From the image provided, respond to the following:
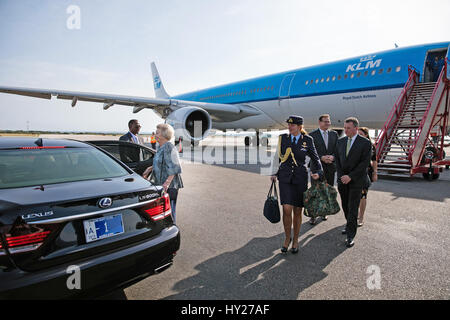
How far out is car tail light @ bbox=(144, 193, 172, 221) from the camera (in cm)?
231

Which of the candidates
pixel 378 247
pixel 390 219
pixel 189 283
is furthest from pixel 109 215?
pixel 390 219

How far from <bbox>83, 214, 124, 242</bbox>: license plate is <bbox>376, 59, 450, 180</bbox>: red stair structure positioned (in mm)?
8109

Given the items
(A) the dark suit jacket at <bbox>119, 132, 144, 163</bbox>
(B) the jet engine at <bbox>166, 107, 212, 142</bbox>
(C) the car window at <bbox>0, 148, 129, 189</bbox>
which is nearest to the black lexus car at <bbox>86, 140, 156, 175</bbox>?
(A) the dark suit jacket at <bbox>119, 132, 144, 163</bbox>

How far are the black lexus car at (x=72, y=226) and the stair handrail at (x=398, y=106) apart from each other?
→ 8085 millimetres

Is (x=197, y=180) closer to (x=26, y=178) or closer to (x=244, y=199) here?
(x=244, y=199)

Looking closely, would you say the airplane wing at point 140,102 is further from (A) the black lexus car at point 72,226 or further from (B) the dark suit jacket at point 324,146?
(A) the black lexus car at point 72,226

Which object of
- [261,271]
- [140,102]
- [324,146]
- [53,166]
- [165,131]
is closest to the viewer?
[53,166]

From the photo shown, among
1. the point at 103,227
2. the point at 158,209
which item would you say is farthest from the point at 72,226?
the point at 158,209

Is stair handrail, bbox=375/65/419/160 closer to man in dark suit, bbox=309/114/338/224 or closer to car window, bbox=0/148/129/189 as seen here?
man in dark suit, bbox=309/114/338/224

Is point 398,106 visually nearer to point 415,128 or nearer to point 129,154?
point 415,128

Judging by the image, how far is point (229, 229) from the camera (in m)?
3.95

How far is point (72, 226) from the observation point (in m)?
1.84

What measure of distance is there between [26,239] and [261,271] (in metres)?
2.11

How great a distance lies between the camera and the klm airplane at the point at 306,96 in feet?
30.9
